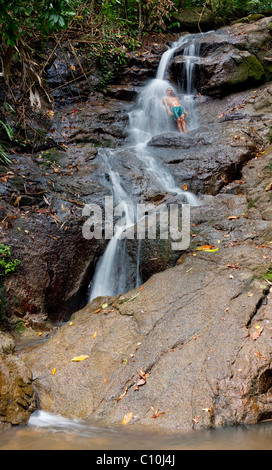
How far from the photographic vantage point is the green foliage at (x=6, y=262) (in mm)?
5586

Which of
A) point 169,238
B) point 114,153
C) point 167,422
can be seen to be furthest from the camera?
point 114,153

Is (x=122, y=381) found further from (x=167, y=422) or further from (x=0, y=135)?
(x=0, y=135)

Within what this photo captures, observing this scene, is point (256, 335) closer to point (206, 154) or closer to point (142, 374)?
point (142, 374)

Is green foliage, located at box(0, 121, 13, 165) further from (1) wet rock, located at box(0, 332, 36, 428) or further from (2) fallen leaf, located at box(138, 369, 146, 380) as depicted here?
(2) fallen leaf, located at box(138, 369, 146, 380)

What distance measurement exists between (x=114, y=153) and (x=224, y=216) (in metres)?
4.05

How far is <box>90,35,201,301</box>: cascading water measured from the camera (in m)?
6.57

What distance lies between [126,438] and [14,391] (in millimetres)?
1171

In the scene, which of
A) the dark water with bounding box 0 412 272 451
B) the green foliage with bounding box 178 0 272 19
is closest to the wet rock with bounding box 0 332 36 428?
the dark water with bounding box 0 412 272 451

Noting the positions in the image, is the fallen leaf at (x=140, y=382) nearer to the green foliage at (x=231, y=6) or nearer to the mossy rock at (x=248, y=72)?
the mossy rock at (x=248, y=72)

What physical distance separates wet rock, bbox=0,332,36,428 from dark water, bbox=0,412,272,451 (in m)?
0.12

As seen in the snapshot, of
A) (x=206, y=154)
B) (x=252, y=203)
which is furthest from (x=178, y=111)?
(x=252, y=203)

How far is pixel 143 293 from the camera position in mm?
4770

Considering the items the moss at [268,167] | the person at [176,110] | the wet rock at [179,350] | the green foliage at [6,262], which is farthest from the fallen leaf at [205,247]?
the person at [176,110]
